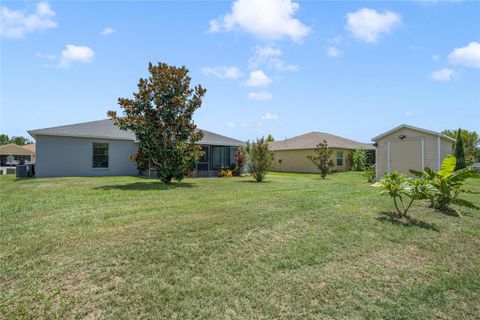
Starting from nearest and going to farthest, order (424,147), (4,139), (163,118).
Result: (163,118) → (424,147) → (4,139)

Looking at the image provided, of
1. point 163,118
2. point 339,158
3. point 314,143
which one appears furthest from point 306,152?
point 163,118

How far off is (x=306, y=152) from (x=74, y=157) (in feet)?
67.6

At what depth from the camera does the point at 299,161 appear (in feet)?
99.1

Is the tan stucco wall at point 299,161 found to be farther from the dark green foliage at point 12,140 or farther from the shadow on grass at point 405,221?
the dark green foliage at point 12,140

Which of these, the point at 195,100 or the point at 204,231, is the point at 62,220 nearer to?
the point at 204,231

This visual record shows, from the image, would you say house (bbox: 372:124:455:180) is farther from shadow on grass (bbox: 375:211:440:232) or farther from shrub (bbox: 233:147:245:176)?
shadow on grass (bbox: 375:211:440:232)

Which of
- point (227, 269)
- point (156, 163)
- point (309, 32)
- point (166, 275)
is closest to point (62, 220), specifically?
point (166, 275)

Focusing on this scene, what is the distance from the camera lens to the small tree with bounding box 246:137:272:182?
55.6ft

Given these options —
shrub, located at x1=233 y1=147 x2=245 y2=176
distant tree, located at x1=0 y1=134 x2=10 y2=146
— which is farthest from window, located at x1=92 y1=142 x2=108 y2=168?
distant tree, located at x1=0 y1=134 x2=10 y2=146

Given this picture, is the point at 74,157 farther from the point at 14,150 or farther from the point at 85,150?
the point at 14,150

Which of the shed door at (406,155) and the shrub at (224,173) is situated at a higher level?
the shed door at (406,155)

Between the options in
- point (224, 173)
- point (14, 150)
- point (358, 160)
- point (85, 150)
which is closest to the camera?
point (85, 150)

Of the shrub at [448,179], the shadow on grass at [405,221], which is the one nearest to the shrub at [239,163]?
the shrub at [448,179]

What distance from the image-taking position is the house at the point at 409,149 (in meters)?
16.5
